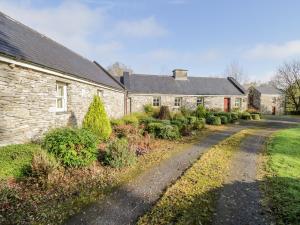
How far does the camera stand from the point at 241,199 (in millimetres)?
5867

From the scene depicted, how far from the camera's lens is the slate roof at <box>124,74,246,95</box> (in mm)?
29281

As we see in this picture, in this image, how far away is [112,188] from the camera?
21.6ft

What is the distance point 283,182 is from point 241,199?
6.59ft

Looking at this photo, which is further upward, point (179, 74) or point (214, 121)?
point (179, 74)

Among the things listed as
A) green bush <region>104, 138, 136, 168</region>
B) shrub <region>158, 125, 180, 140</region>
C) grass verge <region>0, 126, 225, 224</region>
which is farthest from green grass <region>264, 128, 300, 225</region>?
shrub <region>158, 125, 180, 140</region>

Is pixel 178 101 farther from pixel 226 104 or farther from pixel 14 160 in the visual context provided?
pixel 14 160

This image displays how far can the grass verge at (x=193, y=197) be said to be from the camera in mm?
4923

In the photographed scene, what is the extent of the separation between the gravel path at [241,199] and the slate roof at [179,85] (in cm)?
2091

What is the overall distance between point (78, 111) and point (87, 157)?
553 centimetres

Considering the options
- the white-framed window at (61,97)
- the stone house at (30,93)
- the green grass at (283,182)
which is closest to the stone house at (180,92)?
the stone house at (30,93)

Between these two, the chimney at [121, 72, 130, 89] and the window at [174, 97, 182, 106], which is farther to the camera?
the window at [174, 97, 182, 106]

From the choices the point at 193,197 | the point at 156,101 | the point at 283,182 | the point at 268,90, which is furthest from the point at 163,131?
the point at 268,90

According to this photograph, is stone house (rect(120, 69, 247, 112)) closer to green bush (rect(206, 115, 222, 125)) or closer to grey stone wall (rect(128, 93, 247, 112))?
grey stone wall (rect(128, 93, 247, 112))

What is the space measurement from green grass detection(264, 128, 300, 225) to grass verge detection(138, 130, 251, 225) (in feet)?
4.30
